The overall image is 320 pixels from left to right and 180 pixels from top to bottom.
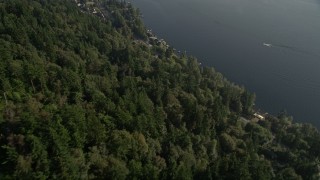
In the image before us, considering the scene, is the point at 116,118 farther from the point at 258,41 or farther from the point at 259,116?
the point at 258,41

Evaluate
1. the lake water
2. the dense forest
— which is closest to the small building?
the dense forest

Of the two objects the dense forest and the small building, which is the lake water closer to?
the small building

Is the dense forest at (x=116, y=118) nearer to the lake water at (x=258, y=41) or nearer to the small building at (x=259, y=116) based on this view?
the small building at (x=259, y=116)

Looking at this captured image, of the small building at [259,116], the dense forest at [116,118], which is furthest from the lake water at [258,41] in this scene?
the dense forest at [116,118]

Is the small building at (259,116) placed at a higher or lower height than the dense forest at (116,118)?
lower

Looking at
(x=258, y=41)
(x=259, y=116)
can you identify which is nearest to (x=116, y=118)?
(x=259, y=116)

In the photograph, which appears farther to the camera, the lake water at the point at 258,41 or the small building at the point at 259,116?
the lake water at the point at 258,41

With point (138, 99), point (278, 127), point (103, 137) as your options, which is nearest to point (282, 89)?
point (278, 127)
